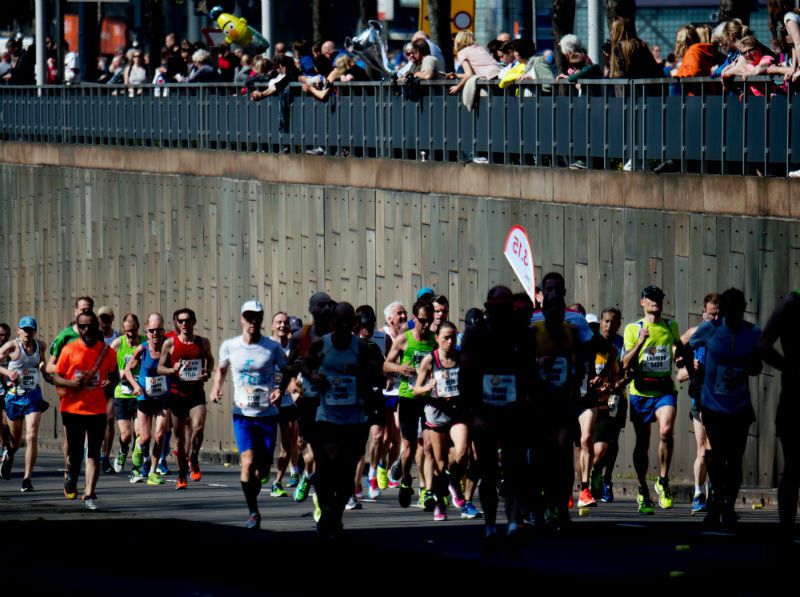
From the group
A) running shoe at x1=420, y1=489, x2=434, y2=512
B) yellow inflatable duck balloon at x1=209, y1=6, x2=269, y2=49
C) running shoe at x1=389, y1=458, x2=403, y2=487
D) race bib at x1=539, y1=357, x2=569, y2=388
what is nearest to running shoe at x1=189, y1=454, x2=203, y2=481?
running shoe at x1=389, y1=458, x2=403, y2=487

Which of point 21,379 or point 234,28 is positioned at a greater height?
point 234,28

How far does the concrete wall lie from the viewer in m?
20.2

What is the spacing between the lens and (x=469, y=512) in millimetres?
17969

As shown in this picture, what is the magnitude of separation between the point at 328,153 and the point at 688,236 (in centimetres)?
920

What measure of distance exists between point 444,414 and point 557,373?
125 inches

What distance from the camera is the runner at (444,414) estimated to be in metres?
17.8

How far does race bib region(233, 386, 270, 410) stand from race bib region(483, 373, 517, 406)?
122 inches

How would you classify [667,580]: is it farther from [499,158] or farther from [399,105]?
[399,105]

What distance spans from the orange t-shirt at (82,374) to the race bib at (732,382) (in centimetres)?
644

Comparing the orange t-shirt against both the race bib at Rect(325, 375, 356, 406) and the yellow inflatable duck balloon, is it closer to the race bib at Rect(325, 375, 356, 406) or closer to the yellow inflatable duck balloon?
the race bib at Rect(325, 375, 356, 406)

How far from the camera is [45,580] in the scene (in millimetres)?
13336

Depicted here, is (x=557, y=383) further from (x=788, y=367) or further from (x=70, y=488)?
(x=70, y=488)

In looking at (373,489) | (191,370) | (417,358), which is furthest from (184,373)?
(417,358)

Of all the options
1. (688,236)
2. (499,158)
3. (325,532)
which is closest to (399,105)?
(499,158)
